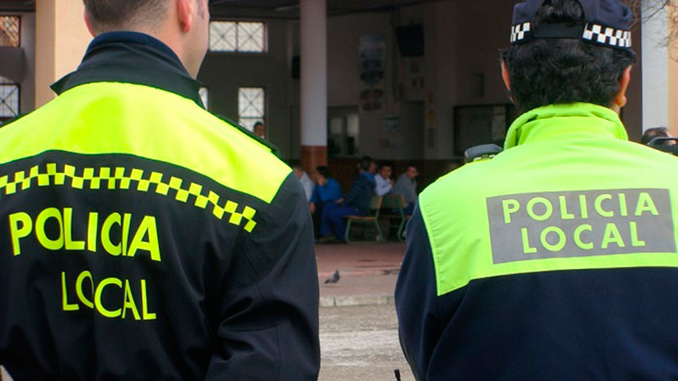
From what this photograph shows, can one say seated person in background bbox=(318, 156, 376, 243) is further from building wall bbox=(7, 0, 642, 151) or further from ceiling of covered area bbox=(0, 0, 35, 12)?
ceiling of covered area bbox=(0, 0, 35, 12)

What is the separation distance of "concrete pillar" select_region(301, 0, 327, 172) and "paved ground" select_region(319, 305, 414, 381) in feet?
31.4

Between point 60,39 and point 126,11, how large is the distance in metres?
13.3

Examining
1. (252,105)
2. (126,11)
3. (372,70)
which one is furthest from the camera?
(252,105)

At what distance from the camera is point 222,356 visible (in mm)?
2080

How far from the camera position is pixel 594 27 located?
2.30m

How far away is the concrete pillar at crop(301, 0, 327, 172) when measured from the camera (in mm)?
22031

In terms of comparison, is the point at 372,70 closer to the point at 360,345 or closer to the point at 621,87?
the point at 360,345

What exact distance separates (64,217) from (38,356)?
0.25 m

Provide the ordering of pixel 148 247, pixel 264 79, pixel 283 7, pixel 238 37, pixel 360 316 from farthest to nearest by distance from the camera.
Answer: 1. pixel 264 79
2. pixel 238 37
3. pixel 283 7
4. pixel 360 316
5. pixel 148 247

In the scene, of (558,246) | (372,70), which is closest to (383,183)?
(372,70)

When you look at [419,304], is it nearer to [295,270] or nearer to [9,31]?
[295,270]

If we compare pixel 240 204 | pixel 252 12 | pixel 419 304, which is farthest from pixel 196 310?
pixel 252 12

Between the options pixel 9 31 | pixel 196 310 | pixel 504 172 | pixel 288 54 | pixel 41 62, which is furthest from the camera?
pixel 288 54

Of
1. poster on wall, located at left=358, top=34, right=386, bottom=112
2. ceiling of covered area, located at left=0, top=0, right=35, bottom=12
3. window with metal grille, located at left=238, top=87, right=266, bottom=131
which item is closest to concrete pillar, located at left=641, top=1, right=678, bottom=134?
poster on wall, located at left=358, top=34, right=386, bottom=112
